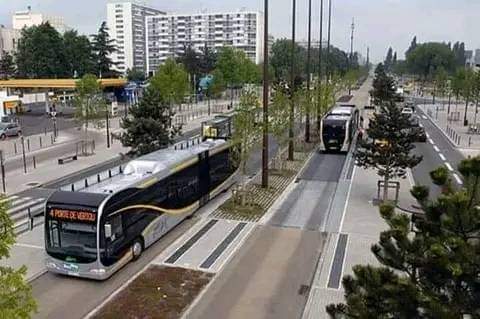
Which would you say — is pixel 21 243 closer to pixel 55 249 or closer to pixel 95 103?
pixel 55 249

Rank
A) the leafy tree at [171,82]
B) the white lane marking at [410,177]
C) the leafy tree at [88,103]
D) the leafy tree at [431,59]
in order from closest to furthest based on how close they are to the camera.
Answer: the white lane marking at [410,177] < the leafy tree at [88,103] < the leafy tree at [171,82] < the leafy tree at [431,59]

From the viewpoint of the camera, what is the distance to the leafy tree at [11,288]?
7777mm

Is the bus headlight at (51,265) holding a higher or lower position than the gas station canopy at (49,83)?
lower

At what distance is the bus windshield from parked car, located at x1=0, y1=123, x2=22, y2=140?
1344 inches

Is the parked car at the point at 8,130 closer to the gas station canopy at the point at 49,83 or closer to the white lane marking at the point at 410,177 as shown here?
the gas station canopy at the point at 49,83

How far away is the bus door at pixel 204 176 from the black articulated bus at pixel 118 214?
0.62 metres

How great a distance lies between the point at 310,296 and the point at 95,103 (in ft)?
106

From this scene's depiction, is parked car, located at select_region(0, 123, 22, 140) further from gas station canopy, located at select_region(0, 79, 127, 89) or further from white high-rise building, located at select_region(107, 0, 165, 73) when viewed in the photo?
white high-rise building, located at select_region(107, 0, 165, 73)

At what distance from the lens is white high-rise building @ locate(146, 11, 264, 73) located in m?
173

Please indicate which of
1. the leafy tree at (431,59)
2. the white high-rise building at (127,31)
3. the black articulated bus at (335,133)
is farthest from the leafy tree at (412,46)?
the black articulated bus at (335,133)

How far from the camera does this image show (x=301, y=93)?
39062 millimetres

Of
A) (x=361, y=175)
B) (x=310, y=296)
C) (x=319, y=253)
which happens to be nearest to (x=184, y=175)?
(x=319, y=253)

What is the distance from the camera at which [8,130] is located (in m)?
45.4

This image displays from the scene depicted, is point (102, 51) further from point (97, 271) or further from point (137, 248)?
point (97, 271)
